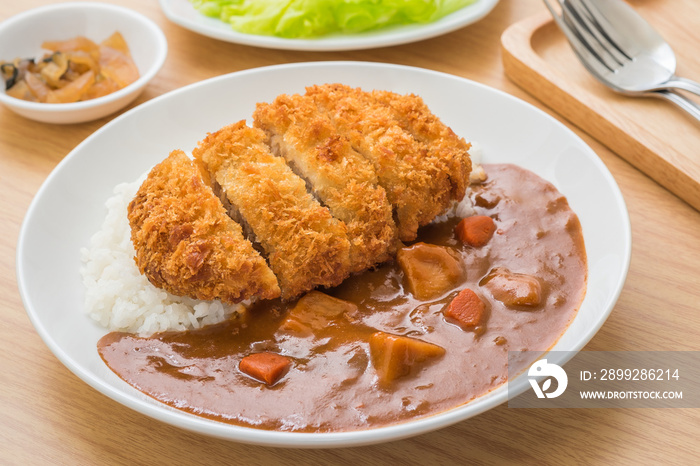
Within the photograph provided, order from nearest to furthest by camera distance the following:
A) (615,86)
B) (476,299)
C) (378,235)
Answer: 1. (476,299)
2. (378,235)
3. (615,86)

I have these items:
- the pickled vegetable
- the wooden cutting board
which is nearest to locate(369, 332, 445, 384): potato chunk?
the wooden cutting board

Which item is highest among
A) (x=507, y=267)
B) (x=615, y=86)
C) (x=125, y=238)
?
(x=615, y=86)

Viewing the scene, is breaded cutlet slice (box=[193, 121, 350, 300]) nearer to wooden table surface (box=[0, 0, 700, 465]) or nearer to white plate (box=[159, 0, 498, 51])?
wooden table surface (box=[0, 0, 700, 465])

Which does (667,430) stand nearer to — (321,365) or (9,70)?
(321,365)

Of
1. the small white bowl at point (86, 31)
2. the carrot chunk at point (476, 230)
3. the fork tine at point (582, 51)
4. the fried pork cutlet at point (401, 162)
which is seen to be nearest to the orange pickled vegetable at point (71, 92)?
the small white bowl at point (86, 31)

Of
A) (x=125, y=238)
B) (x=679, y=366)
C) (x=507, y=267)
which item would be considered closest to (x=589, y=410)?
(x=679, y=366)

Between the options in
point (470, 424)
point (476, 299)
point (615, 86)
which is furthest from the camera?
point (615, 86)

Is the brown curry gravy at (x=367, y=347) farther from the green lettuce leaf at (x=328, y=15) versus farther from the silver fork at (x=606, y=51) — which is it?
the green lettuce leaf at (x=328, y=15)

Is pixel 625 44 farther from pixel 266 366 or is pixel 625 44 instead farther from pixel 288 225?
pixel 266 366
